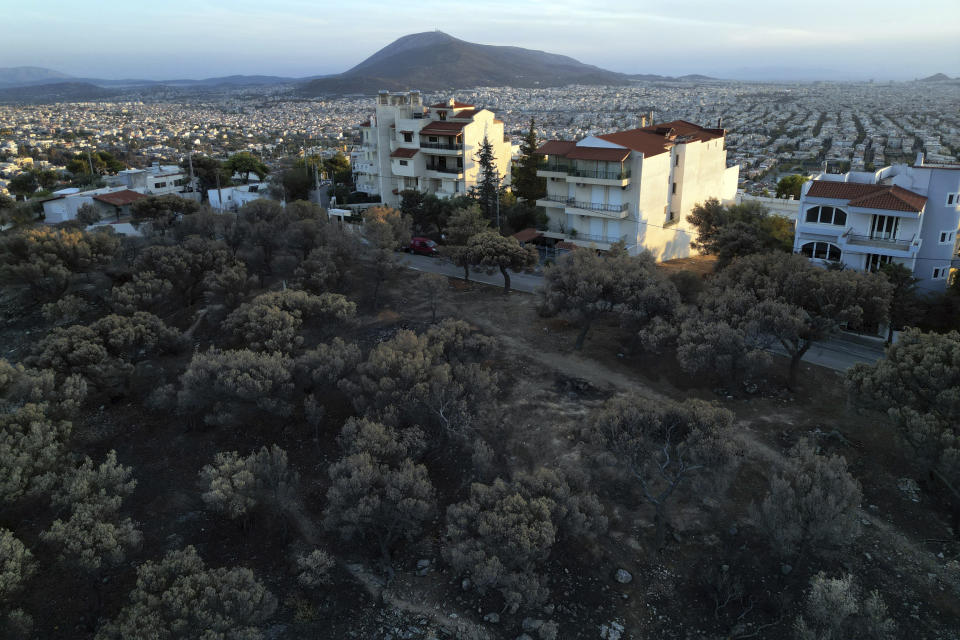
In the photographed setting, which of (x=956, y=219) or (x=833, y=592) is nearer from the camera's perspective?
(x=833, y=592)

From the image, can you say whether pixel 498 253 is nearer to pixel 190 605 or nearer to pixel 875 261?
pixel 875 261

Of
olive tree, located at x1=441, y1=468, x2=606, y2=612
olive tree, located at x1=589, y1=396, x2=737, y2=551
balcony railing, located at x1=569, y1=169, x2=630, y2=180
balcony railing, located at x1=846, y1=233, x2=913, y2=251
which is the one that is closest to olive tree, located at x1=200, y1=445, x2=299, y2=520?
olive tree, located at x1=441, y1=468, x2=606, y2=612

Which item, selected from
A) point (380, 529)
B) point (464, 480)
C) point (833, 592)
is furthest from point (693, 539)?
point (380, 529)

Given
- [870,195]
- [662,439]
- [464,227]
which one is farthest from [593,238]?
[662,439]

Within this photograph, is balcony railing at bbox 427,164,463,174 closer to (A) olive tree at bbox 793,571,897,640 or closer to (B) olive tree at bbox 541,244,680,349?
(B) olive tree at bbox 541,244,680,349

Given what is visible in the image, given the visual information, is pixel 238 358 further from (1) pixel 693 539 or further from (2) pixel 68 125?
(2) pixel 68 125

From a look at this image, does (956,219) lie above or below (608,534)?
above
